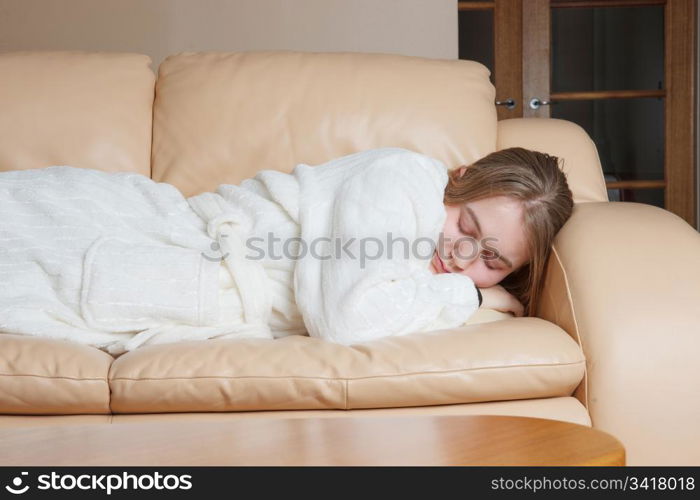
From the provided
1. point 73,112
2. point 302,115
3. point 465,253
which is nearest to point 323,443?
point 465,253

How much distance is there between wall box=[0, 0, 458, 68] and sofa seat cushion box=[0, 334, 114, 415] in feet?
7.88

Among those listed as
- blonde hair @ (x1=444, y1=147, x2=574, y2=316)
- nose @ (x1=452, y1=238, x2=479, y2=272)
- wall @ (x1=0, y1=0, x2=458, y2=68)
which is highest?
wall @ (x1=0, y1=0, x2=458, y2=68)

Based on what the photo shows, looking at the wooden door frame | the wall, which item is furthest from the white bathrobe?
the wooden door frame

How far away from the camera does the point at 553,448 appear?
78 centimetres

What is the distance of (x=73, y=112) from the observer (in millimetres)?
1945

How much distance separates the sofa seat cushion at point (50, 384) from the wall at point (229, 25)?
2.40m

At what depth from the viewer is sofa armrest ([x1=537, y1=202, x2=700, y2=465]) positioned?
1302mm

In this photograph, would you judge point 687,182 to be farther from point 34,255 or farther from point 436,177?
point 34,255

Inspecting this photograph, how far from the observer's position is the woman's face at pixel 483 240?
65.1 inches

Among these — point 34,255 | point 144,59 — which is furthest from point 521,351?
point 144,59

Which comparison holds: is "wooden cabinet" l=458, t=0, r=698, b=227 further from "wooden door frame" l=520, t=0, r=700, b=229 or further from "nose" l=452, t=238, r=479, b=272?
"nose" l=452, t=238, r=479, b=272

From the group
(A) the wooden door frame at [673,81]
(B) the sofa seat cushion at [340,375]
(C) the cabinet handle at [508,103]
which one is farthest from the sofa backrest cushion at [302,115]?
(A) the wooden door frame at [673,81]

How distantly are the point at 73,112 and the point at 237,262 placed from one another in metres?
0.69

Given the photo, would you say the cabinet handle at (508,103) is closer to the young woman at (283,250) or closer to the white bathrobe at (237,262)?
the young woman at (283,250)
